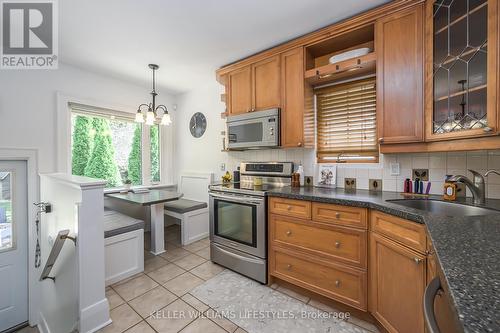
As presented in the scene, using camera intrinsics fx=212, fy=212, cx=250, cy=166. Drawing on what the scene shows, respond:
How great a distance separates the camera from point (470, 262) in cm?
60

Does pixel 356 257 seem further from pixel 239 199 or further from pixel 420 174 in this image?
pixel 239 199

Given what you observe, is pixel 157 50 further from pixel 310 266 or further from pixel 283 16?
pixel 310 266

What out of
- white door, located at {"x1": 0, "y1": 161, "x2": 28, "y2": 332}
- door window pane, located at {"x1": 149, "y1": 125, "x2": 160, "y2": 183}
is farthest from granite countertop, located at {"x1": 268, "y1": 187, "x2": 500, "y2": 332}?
door window pane, located at {"x1": 149, "y1": 125, "x2": 160, "y2": 183}

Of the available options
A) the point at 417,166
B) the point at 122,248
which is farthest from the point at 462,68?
the point at 122,248

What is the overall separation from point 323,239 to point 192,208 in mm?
2062

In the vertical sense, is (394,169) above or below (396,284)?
above

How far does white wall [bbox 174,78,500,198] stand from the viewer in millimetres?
1684

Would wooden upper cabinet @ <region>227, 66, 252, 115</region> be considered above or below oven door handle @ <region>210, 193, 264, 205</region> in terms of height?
above

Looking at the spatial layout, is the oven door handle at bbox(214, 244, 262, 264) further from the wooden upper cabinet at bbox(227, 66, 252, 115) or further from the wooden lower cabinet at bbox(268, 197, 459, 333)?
the wooden upper cabinet at bbox(227, 66, 252, 115)

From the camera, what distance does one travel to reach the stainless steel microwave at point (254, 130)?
7.77 feet

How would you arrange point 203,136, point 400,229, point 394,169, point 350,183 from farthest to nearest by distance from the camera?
point 203,136
point 350,183
point 394,169
point 400,229

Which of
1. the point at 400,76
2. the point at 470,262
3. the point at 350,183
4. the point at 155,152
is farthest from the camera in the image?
the point at 155,152

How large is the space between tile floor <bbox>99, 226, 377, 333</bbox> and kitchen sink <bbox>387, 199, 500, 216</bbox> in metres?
0.98

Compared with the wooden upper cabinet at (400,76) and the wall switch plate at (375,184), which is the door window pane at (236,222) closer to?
the wall switch plate at (375,184)
